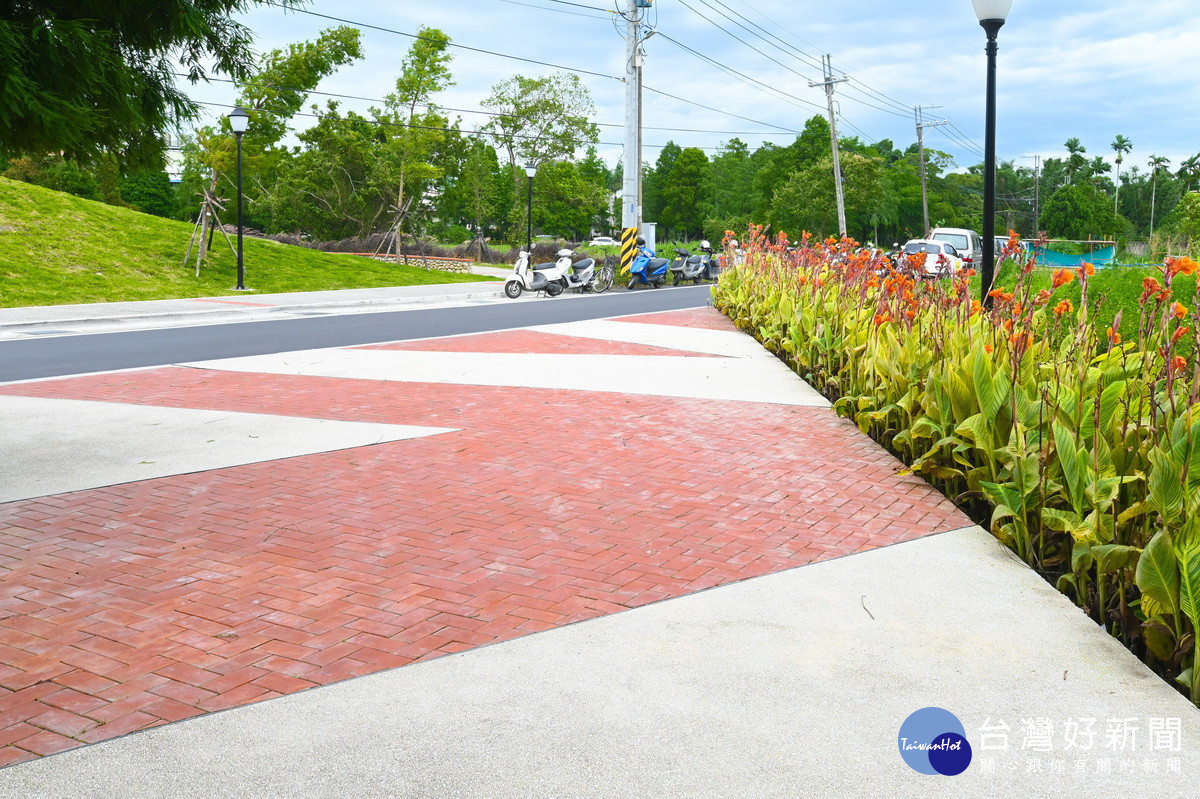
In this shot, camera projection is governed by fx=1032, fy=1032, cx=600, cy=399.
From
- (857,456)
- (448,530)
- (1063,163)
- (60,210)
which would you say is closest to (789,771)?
(448,530)

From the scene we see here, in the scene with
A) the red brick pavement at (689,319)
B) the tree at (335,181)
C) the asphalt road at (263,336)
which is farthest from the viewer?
the tree at (335,181)

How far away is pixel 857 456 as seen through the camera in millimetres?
7203

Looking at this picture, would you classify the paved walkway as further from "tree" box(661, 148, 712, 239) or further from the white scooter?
"tree" box(661, 148, 712, 239)

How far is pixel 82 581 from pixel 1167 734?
14.4ft

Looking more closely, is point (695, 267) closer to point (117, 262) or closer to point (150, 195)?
point (117, 262)

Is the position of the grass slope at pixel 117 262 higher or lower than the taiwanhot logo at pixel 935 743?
higher

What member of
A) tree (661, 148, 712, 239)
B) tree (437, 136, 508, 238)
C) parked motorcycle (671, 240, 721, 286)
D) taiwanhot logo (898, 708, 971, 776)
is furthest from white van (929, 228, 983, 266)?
tree (661, 148, 712, 239)

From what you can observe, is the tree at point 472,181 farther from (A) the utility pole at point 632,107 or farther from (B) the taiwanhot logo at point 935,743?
(B) the taiwanhot logo at point 935,743

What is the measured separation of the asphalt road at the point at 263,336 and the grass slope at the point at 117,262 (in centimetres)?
597

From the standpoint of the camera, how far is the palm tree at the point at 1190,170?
4134 inches

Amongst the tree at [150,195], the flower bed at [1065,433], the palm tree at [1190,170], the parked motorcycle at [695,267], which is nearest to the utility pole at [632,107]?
the parked motorcycle at [695,267]

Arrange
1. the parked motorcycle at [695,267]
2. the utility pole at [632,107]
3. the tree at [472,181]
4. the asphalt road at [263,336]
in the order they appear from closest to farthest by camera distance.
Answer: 1. the asphalt road at [263,336]
2. the utility pole at [632,107]
3. the parked motorcycle at [695,267]
4. the tree at [472,181]

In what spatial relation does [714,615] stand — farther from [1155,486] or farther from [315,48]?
[315,48]

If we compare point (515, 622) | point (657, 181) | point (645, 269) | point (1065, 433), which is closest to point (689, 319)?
point (645, 269)
